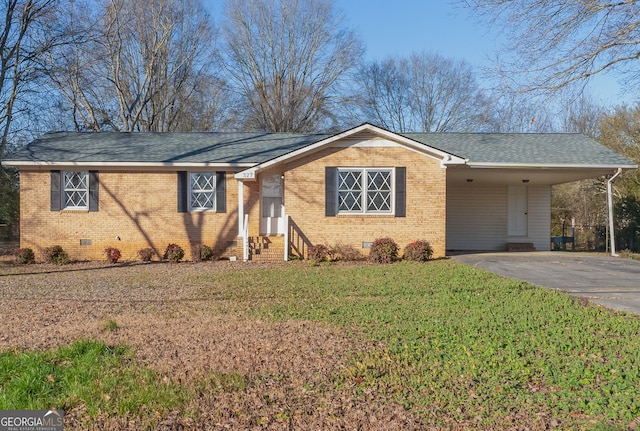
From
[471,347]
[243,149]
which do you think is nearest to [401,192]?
[243,149]

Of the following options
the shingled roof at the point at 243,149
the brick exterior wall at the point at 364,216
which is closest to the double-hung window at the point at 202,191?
the shingled roof at the point at 243,149

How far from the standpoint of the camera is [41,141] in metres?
17.5

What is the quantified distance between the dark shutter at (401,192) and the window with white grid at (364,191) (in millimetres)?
207

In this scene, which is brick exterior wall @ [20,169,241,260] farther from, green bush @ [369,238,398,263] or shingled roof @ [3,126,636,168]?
green bush @ [369,238,398,263]

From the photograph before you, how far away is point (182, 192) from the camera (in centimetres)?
1598

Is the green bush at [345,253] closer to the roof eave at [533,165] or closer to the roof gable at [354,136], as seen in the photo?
the roof gable at [354,136]

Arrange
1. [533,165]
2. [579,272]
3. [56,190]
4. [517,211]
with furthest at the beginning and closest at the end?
[517,211], [56,190], [533,165], [579,272]

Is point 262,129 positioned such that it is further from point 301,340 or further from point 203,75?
point 301,340

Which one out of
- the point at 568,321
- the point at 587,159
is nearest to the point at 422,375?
the point at 568,321

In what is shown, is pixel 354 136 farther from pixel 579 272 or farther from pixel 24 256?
pixel 24 256

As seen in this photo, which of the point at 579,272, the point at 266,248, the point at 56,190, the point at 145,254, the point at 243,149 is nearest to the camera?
the point at 579,272

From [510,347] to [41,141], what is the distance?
1715 cm

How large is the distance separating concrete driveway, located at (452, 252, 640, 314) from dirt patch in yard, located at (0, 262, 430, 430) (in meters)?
4.87

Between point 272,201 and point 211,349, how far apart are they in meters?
11.1
